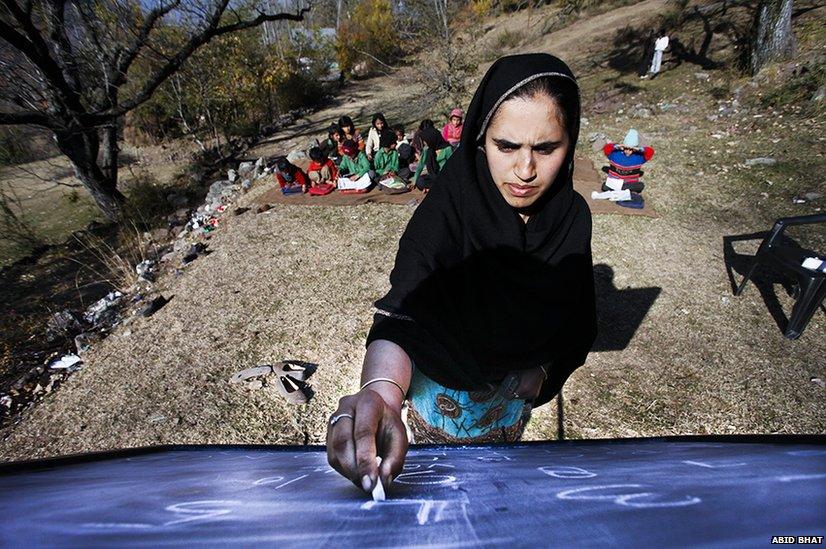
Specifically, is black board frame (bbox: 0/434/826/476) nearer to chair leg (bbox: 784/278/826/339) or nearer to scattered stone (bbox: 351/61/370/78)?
chair leg (bbox: 784/278/826/339)

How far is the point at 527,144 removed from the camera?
1111 millimetres

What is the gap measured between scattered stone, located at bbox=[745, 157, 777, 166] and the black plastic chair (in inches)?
133

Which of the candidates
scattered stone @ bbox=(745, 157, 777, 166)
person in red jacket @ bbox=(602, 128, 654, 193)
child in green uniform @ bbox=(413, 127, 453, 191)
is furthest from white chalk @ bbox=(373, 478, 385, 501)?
scattered stone @ bbox=(745, 157, 777, 166)

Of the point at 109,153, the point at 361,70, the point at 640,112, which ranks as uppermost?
the point at 361,70

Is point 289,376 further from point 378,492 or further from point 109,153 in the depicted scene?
point 109,153

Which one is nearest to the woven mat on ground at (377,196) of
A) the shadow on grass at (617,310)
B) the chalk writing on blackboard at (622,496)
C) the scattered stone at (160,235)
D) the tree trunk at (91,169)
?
the scattered stone at (160,235)

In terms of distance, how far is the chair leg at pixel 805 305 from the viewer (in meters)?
3.12

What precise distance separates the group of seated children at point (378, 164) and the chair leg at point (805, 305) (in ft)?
15.7

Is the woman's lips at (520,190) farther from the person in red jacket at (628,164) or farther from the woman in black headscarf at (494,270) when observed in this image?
the person in red jacket at (628,164)

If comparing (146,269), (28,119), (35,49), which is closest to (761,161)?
(146,269)

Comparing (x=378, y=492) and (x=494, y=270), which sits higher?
(x=494, y=270)

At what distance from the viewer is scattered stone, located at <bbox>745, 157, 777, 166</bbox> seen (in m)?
5.90

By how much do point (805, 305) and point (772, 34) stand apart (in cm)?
798

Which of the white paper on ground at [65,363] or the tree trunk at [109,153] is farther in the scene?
the tree trunk at [109,153]
